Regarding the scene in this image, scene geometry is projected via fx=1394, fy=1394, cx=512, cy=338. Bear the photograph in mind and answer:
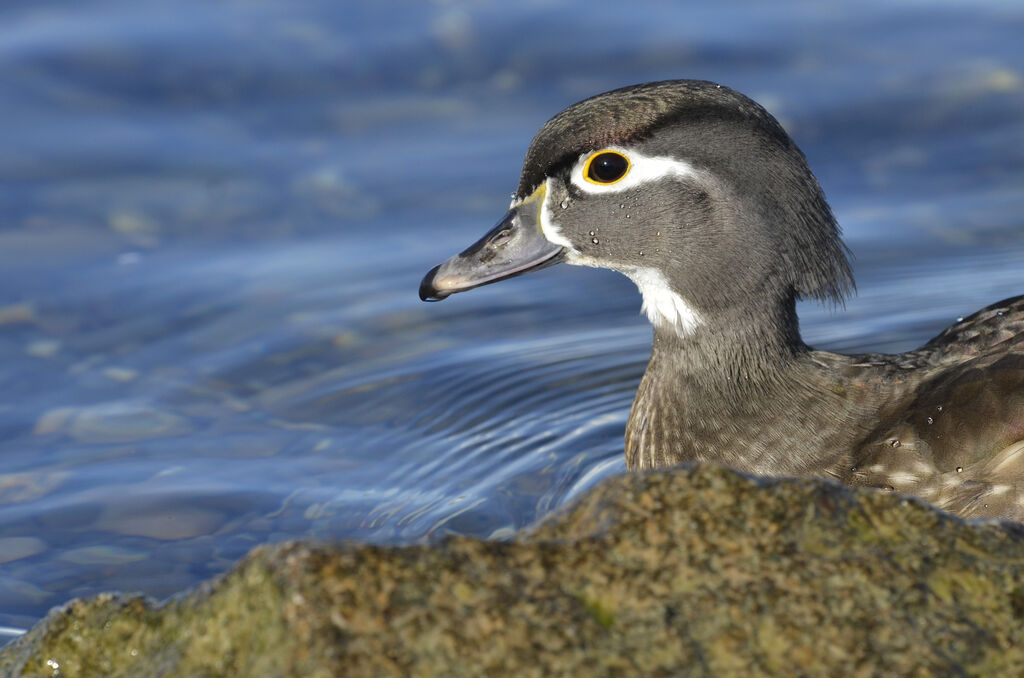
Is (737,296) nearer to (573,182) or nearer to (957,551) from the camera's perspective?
(573,182)

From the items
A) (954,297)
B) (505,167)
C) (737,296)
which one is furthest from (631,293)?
(737,296)

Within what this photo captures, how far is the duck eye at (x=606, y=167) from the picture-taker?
5.35 m

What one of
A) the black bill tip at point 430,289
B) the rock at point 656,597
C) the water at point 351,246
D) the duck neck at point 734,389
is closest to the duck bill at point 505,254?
the black bill tip at point 430,289

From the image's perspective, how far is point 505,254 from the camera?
554cm

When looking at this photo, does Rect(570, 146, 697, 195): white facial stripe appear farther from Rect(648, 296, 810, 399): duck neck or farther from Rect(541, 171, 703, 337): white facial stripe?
Rect(648, 296, 810, 399): duck neck

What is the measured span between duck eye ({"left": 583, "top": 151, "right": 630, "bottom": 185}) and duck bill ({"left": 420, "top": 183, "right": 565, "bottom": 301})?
257 millimetres

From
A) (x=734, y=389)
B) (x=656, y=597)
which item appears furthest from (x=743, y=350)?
(x=656, y=597)

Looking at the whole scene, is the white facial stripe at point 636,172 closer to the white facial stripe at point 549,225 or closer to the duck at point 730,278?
the duck at point 730,278

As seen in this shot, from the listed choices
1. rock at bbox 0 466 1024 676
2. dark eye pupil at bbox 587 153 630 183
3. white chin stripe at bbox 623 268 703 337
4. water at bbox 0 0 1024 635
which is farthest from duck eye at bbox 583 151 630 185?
rock at bbox 0 466 1024 676

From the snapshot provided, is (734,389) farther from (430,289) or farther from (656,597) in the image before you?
(656,597)

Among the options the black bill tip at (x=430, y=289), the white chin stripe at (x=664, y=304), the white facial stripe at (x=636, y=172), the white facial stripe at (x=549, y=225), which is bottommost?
the white chin stripe at (x=664, y=304)

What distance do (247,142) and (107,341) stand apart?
1.90 metres

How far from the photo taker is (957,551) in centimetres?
286

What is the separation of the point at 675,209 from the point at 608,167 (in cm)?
31
